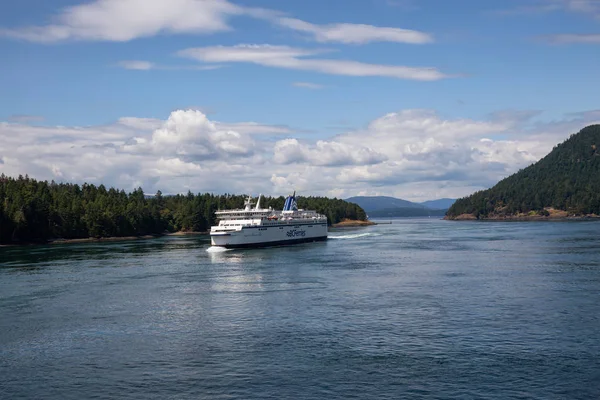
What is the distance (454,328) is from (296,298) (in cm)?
2160

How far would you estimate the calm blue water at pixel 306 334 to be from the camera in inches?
1330

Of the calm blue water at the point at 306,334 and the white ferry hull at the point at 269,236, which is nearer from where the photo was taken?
the calm blue water at the point at 306,334

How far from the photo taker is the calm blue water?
33.8 m

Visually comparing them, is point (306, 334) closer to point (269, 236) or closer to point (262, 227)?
point (262, 227)

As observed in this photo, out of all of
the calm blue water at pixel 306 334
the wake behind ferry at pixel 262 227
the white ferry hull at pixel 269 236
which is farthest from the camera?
the wake behind ferry at pixel 262 227

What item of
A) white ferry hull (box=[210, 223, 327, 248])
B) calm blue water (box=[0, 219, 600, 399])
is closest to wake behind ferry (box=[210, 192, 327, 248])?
white ferry hull (box=[210, 223, 327, 248])

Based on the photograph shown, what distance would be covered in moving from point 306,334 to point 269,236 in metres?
103

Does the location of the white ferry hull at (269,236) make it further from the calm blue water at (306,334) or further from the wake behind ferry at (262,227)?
the calm blue water at (306,334)

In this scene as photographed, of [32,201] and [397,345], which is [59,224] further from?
[397,345]

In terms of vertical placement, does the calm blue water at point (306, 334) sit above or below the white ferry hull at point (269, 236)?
below

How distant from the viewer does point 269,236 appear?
148 meters

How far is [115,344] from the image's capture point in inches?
1734

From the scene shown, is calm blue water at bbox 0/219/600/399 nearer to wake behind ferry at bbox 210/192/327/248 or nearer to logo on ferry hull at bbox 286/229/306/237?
wake behind ferry at bbox 210/192/327/248

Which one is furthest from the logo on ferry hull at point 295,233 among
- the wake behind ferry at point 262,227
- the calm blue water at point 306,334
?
the calm blue water at point 306,334
